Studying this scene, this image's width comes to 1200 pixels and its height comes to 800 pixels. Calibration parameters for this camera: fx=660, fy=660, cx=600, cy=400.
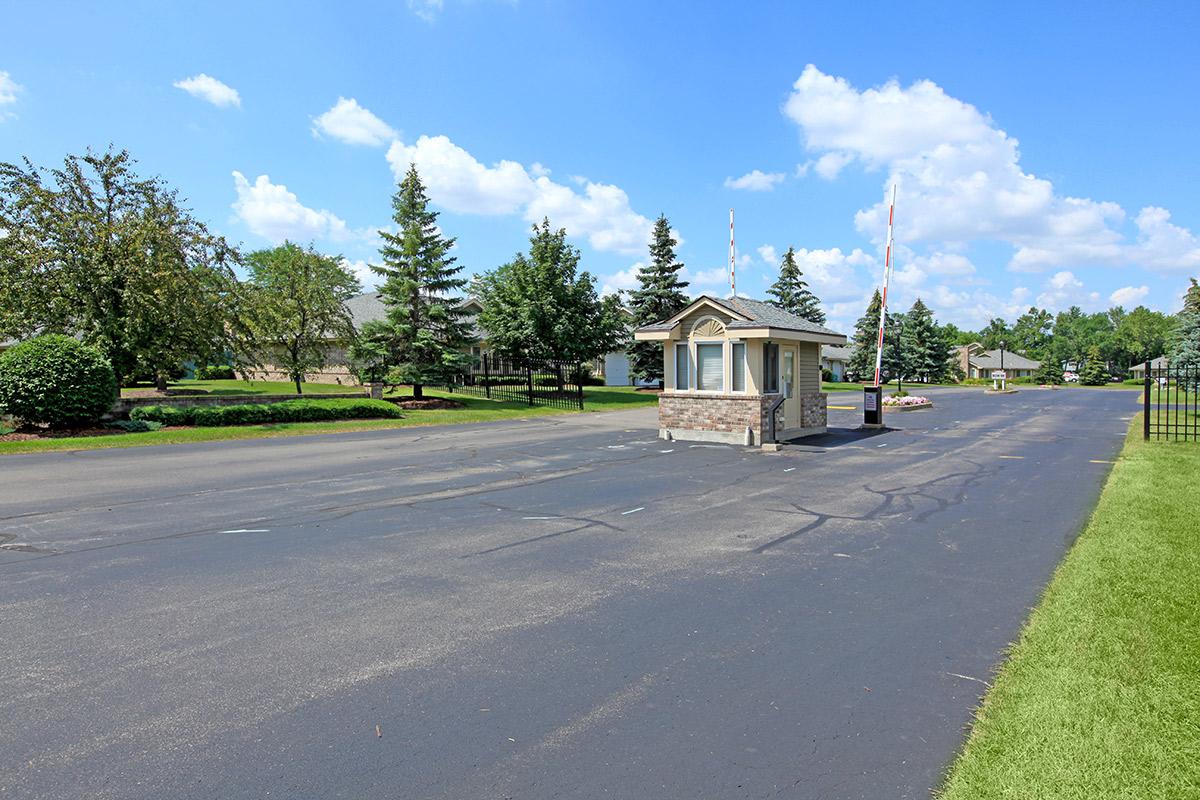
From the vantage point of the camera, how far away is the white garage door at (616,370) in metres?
55.2

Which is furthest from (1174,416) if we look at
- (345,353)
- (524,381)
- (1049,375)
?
(1049,375)

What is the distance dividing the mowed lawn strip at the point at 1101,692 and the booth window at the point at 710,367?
10852 mm

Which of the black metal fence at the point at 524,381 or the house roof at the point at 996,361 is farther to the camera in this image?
the house roof at the point at 996,361

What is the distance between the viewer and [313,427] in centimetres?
2139

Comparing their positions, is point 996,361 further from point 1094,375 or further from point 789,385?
point 789,385

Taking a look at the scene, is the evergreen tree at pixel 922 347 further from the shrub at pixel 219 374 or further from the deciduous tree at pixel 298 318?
the shrub at pixel 219 374

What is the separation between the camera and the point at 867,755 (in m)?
3.39

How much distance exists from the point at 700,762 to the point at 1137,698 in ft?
8.43

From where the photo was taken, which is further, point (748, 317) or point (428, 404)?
point (428, 404)

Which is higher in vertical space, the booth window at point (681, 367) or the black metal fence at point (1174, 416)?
the booth window at point (681, 367)

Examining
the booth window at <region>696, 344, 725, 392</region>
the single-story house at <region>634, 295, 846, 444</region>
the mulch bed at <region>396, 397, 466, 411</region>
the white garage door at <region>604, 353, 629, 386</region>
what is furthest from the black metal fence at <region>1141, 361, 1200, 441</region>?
the white garage door at <region>604, 353, 629, 386</region>

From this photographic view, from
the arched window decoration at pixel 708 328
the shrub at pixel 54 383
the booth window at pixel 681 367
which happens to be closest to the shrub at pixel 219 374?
the shrub at pixel 54 383

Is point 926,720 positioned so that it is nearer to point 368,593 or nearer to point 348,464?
point 368,593

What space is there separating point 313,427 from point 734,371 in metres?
13.6
